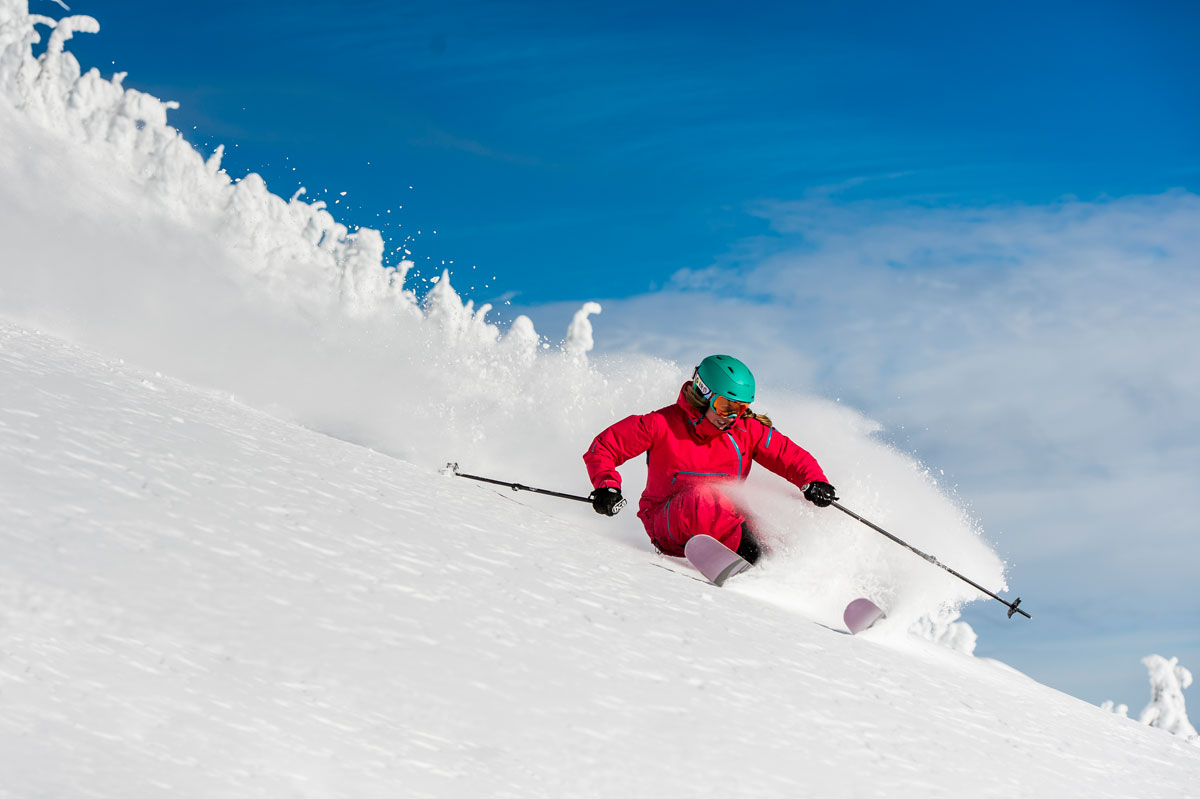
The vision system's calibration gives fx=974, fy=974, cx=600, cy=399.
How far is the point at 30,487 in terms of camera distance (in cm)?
339

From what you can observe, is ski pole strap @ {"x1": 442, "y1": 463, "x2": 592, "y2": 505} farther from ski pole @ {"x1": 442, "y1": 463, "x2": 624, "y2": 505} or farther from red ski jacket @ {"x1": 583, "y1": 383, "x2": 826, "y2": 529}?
red ski jacket @ {"x1": 583, "y1": 383, "x2": 826, "y2": 529}

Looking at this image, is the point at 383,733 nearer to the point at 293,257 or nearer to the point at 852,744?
the point at 852,744

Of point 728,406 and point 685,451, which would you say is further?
point 685,451

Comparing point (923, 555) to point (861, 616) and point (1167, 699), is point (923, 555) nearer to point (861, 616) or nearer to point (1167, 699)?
point (861, 616)

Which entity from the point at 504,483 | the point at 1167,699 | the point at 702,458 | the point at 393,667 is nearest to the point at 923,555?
the point at 702,458

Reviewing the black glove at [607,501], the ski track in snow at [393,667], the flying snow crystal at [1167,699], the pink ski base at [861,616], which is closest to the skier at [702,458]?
the black glove at [607,501]

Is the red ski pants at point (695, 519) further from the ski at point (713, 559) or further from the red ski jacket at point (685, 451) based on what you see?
the ski at point (713, 559)

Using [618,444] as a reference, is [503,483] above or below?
below

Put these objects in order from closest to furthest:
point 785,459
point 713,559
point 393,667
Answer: point 393,667 < point 713,559 < point 785,459

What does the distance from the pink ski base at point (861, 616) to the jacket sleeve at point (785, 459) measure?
1226 millimetres

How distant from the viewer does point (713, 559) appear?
17.6ft

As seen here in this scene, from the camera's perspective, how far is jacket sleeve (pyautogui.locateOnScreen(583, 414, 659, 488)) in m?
6.06

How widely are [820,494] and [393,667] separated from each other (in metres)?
3.91

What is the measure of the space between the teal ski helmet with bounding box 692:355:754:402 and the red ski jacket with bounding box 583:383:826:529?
0.20 m
